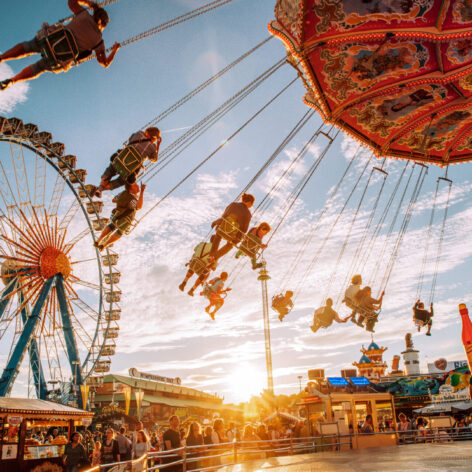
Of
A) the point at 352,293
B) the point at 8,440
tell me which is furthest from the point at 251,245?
the point at 8,440

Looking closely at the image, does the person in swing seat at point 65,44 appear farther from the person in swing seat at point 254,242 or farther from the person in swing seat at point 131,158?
the person in swing seat at point 254,242

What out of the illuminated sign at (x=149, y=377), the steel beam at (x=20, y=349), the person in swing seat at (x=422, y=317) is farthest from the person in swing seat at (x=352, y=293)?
the illuminated sign at (x=149, y=377)

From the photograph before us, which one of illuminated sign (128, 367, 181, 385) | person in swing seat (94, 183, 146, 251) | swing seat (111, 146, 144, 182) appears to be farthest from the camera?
illuminated sign (128, 367, 181, 385)

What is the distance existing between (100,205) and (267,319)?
11797mm

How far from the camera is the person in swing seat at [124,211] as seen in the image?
22.4 feet

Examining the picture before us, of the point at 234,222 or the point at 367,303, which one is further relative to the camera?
the point at 367,303

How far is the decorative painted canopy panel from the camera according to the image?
607cm

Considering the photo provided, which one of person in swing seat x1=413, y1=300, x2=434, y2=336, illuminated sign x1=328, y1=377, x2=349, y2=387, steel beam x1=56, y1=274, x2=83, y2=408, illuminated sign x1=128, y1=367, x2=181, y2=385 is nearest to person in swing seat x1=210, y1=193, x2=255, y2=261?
person in swing seat x1=413, y1=300, x2=434, y2=336

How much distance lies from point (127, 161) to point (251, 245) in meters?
2.86

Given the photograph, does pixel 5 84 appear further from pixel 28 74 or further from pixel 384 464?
pixel 384 464

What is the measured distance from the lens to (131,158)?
6.42 metres

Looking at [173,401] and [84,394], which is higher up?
[84,394]

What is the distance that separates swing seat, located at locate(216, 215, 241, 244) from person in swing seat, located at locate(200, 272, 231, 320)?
73.6 inches

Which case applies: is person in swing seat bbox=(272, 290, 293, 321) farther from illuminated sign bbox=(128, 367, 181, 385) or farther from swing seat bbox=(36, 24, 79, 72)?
illuminated sign bbox=(128, 367, 181, 385)
